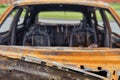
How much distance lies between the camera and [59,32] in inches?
308

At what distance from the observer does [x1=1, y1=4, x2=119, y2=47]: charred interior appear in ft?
22.6

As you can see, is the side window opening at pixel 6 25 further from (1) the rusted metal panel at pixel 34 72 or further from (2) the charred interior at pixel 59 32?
(1) the rusted metal panel at pixel 34 72

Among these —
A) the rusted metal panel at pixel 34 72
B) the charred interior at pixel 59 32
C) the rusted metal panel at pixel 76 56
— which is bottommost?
the rusted metal panel at pixel 34 72

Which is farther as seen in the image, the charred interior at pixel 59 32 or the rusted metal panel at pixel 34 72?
the charred interior at pixel 59 32

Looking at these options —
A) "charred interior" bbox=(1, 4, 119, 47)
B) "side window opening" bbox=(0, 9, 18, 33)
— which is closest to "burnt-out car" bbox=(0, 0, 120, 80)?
"charred interior" bbox=(1, 4, 119, 47)

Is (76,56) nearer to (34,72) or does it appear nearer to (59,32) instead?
(34,72)

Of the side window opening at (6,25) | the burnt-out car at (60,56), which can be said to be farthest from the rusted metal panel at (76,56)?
the side window opening at (6,25)

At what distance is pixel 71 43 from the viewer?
23.0ft

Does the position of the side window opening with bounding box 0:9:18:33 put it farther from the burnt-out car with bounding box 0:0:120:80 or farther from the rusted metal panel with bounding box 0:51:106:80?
the rusted metal panel with bounding box 0:51:106:80

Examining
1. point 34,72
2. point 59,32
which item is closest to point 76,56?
point 34,72

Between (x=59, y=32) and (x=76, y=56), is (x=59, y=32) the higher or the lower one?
the higher one

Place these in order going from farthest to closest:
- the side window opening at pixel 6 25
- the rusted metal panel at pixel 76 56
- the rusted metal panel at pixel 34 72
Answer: the side window opening at pixel 6 25 < the rusted metal panel at pixel 76 56 < the rusted metal panel at pixel 34 72

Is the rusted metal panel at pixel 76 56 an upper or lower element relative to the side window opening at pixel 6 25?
lower

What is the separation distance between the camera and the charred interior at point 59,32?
690cm
